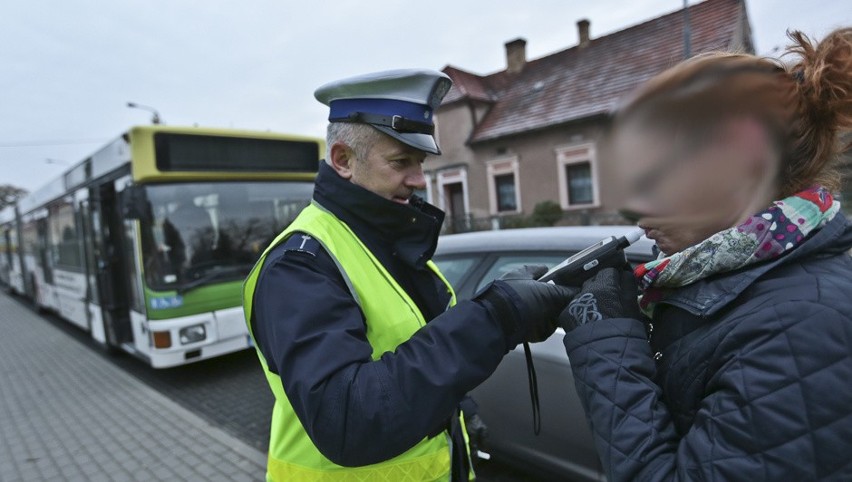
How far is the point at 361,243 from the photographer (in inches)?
54.4

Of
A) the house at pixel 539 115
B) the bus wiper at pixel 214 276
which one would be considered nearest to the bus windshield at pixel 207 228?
the bus wiper at pixel 214 276

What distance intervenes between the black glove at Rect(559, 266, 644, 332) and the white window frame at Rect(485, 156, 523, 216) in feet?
62.3

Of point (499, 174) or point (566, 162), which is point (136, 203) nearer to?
point (566, 162)

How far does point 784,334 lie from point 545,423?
77.9 inches

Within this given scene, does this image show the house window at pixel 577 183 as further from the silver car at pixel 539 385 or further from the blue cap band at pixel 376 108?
the blue cap band at pixel 376 108

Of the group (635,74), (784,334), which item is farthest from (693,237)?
(635,74)

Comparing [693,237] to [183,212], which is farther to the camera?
[183,212]

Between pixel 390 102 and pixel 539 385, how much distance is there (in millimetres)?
1884

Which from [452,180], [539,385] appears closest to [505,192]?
[452,180]

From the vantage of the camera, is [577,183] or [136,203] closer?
Result: [136,203]

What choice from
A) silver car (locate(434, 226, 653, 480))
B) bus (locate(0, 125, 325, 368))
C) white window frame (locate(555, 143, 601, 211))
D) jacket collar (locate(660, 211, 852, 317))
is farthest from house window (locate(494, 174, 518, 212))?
jacket collar (locate(660, 211, 852, 317))

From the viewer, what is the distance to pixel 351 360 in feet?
3.49

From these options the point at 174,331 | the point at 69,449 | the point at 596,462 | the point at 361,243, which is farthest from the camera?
the point at 174,331

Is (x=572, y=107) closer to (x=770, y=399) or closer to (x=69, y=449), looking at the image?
(x=69, y=449)
